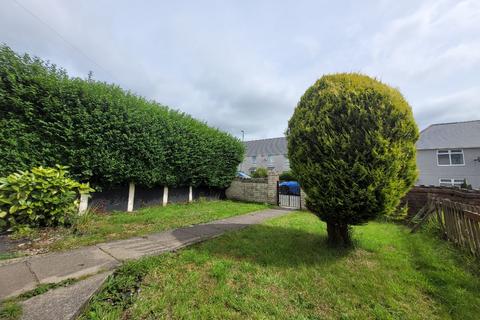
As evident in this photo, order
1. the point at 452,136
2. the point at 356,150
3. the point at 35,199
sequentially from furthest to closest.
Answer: the point at 452,136 < the point at 35,199 < the point at 356,150

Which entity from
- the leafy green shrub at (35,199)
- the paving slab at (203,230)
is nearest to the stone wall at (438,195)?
the paving slab at (203,230)

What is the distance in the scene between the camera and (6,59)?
4.69 m

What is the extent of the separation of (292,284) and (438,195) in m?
6.97

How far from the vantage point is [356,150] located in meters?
3.29

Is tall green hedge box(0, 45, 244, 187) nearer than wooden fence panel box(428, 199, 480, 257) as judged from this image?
No

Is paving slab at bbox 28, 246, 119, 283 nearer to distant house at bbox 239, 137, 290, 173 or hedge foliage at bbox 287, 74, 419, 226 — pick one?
hedge foliage at bbox 287, 74, 419, 226

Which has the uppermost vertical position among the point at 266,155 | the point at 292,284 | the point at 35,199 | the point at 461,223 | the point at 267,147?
the point at 267,147

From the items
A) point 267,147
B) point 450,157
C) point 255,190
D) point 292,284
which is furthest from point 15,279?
point 267,147

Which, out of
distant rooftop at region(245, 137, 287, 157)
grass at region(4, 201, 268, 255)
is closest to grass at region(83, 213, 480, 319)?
grass at region(4, 201, 268, 255)

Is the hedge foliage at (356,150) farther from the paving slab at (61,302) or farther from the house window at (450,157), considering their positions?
the house window at (450,157)

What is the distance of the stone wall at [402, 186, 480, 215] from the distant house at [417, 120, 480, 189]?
12.8 meters

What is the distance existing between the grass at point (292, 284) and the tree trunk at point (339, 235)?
19 centimetres

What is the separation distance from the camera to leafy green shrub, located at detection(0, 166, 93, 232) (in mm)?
4016

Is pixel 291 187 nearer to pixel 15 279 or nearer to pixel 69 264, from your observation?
pixel 69 264
